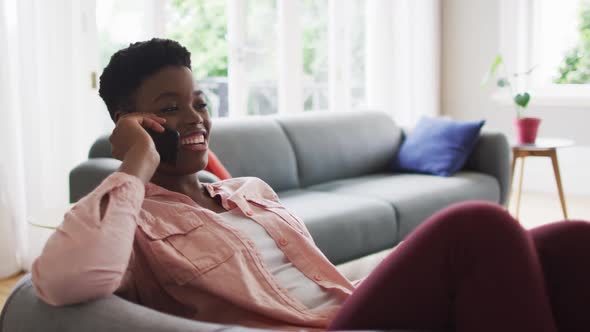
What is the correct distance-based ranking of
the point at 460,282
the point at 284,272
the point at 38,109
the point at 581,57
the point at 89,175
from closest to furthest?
the point at 460,282 → the point at 284,272 → the point at 89,175 → the point at 38,109 → the point at 581,57

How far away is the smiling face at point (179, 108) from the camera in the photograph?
1322 mm

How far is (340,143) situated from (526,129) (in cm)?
123

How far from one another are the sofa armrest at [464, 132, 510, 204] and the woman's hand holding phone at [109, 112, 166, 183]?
287 cm

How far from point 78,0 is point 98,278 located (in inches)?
108

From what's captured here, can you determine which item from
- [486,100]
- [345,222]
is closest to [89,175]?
[345,222]

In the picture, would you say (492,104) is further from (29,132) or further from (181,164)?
(181,164)

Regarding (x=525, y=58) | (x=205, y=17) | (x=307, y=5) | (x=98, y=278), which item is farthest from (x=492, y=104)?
(x=98, y=278)

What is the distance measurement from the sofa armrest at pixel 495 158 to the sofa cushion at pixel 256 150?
1.10m

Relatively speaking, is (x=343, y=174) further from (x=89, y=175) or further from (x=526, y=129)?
(x=89, y=175)

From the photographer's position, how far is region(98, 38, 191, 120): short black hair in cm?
133

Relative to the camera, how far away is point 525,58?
225 inches

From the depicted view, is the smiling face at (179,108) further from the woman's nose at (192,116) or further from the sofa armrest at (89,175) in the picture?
the sofa armrest at (89,175)

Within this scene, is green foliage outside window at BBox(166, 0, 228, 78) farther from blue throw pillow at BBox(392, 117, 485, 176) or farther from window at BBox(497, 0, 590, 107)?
window at BBox(497, 0, 590, 107)

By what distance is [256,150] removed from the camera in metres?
3.28
